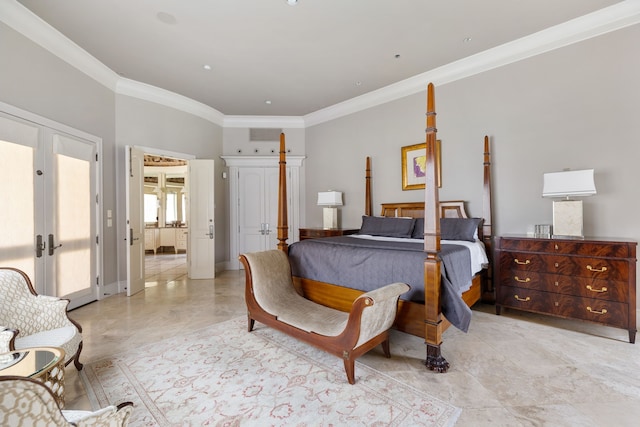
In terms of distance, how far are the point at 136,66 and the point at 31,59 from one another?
3.78 ft

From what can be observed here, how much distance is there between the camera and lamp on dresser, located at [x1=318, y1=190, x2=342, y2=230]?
5.35 metres

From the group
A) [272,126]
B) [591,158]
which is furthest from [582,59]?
[272,126]

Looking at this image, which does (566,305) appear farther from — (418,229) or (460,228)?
(418,229)

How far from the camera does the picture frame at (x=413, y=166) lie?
4457 millimetres

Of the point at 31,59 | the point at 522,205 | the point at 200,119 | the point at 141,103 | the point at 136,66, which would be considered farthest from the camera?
the point at 200,119

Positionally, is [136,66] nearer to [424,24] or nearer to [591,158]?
[424,24]

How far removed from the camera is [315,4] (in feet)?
9.32

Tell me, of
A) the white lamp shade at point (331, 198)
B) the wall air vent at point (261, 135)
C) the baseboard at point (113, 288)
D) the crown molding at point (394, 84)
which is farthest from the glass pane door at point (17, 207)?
the white lamp shade at point (331, 198)

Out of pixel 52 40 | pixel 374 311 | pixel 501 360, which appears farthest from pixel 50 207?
pixel 501 360

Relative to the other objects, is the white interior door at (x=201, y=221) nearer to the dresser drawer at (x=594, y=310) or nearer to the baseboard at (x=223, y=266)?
the baseboard at (x=223, y=266)

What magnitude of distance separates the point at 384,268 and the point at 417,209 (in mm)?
2215

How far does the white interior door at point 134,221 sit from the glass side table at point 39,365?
3022 mm

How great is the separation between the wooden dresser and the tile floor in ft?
0.77

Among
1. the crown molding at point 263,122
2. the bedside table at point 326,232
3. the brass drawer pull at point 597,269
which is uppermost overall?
the crown molding at point 263,122
